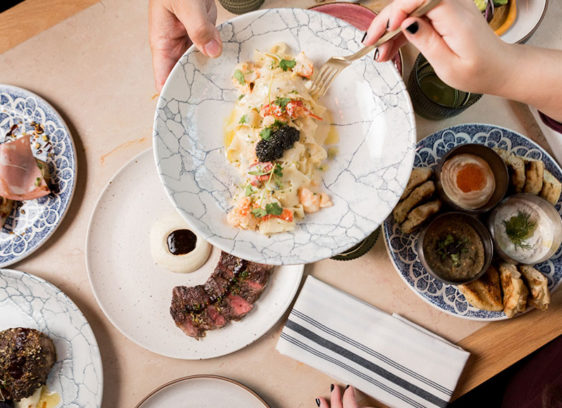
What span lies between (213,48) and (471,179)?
4.54 feet

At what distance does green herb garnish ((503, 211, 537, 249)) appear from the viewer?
6.68 feet

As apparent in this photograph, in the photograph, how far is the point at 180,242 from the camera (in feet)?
7.64

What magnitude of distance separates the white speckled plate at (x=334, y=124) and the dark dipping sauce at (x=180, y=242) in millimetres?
671

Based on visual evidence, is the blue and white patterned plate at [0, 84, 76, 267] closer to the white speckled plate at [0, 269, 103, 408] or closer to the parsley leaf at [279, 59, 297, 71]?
the white speckled plate at [0, 269, 103, 408]

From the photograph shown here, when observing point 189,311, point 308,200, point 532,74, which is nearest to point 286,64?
point 308,200

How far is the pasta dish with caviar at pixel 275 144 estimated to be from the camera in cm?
168

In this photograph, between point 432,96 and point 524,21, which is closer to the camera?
point 524,21

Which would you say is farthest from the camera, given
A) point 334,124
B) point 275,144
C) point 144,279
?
point 144,279

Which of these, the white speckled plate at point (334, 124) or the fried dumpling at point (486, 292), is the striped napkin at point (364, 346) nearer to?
the fried dumpling at point (486, 292)

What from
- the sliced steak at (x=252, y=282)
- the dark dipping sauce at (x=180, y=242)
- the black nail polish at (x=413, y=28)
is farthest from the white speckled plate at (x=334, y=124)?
the dark dipping sauce at (x=180, y=242)

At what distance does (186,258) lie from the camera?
7.52 ft

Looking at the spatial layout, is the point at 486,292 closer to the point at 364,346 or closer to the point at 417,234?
the point at 417,234

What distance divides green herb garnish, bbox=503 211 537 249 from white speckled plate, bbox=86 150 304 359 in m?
1.09

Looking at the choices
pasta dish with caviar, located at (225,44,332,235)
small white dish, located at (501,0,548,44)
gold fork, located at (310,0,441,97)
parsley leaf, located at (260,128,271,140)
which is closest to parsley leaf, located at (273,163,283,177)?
pasta dish with caviar, located at (225,44,332,235)
